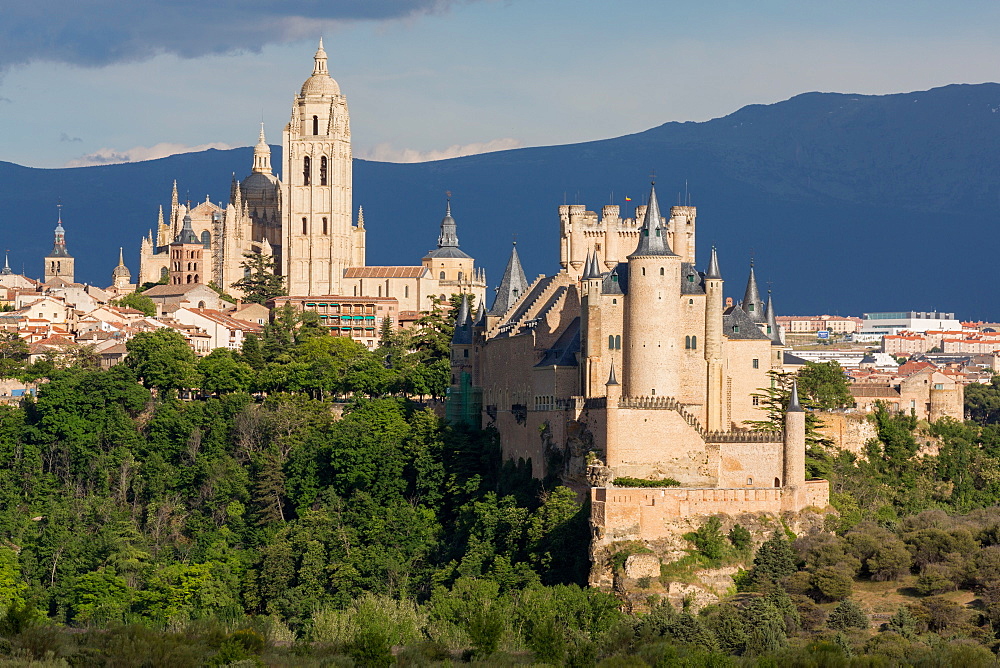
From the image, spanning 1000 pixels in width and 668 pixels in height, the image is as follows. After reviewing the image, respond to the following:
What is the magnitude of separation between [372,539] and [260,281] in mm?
50692

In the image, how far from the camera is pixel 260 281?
12400 centimetres

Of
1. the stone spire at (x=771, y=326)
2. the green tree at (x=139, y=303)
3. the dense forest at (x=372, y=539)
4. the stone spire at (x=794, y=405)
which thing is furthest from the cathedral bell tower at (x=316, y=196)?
the stone spire at (x=794, y=405)

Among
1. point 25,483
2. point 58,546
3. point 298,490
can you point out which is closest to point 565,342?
point 298,490

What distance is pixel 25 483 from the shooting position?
285ft

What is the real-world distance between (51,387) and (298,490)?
16521 millimetres

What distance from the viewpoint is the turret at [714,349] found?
66062mm

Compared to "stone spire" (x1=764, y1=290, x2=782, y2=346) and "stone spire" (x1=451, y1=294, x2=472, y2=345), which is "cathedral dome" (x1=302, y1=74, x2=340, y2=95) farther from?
"stone spire" (x1=764, y1=290, x2=782, y2=346)

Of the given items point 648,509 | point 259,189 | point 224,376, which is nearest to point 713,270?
point 648,509

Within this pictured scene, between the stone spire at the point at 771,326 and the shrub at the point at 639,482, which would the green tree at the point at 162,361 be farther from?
the shrub at the point at 639,482

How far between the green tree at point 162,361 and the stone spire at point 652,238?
A: 35862 millimetres

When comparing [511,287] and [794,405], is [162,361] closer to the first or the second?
[511,287]

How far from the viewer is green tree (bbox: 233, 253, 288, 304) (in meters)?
123

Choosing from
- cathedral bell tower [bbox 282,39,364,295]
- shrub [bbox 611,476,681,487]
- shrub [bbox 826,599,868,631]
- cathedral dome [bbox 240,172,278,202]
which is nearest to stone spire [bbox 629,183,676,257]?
shrub [bbox 611,476,681,487]

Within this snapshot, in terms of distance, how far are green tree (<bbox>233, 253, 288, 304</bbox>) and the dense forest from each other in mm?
12842
